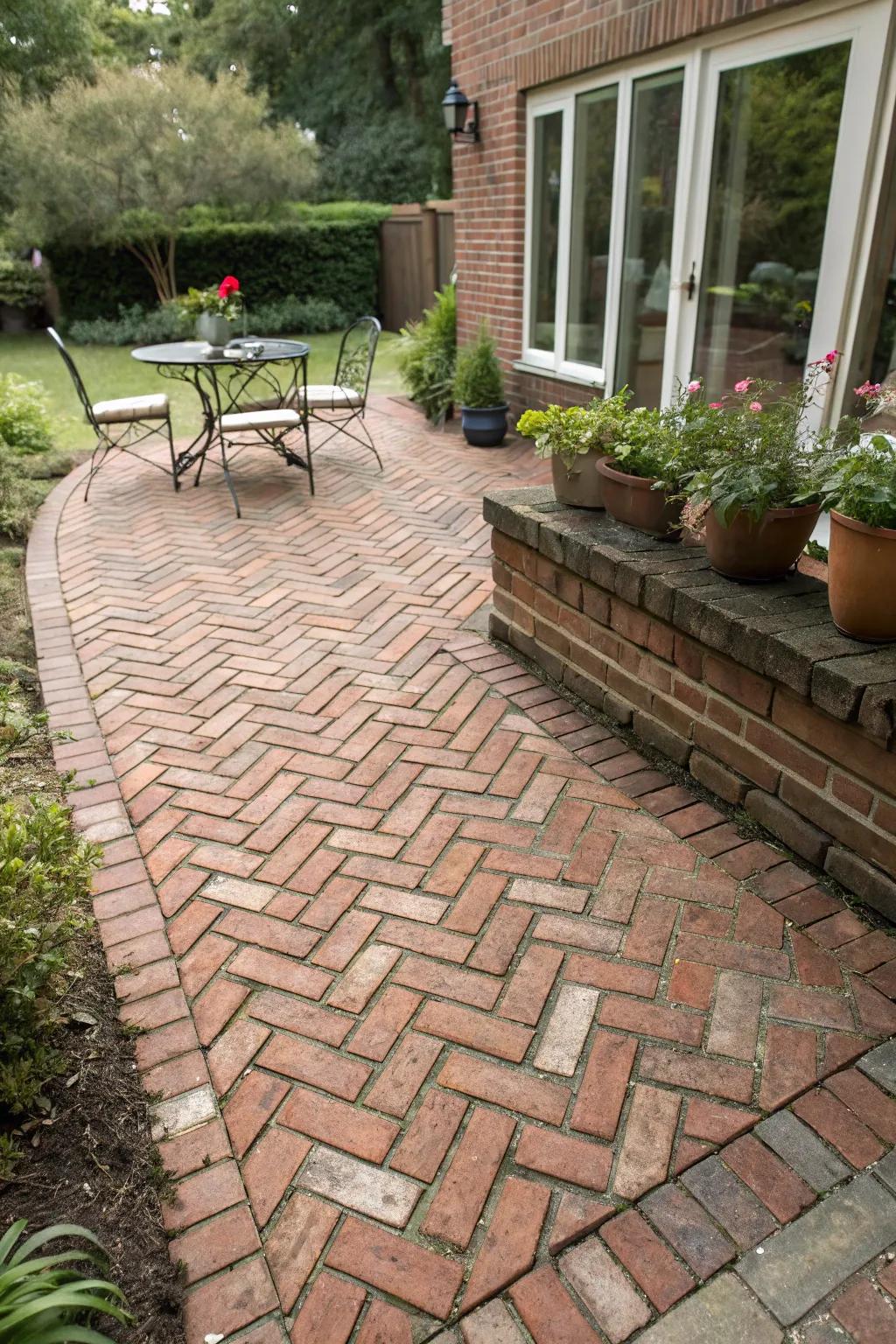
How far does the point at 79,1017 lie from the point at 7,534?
12.0 ft

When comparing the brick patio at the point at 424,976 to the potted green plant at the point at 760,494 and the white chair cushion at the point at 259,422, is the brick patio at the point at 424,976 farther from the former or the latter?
the white chair cushion at the point at 259,422

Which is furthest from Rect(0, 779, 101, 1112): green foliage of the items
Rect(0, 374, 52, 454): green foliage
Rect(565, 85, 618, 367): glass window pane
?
Rect(565, 85, 618, 367): glass window pane

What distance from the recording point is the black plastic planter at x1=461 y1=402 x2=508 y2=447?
241 inches

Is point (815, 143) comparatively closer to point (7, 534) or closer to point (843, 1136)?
point (843, 1136)

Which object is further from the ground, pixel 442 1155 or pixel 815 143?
pixel 815 143

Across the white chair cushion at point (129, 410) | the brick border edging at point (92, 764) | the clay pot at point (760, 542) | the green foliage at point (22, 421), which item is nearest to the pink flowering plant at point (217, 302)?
the white chair cushion at point (129, 410)

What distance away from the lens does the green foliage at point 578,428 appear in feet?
9.14

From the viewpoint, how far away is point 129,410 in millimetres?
5289

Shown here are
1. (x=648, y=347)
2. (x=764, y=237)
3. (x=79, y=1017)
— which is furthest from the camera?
(x=648, y=347)

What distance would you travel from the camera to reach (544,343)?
617cm

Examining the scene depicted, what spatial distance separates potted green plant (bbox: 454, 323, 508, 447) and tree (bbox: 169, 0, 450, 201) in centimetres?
1384

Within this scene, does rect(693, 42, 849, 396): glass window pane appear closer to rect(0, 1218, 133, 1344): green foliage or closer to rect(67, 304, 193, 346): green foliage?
rect(0, 1218, 133, 1344): green foliage

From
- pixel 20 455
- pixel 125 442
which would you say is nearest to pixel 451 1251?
pixel 20 455

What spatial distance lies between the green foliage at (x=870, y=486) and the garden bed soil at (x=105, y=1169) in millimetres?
1802
